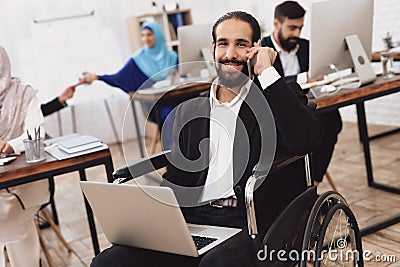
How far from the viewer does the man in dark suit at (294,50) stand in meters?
2.86

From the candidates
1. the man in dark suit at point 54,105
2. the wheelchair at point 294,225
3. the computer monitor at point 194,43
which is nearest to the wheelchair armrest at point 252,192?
the wheelchair at point 294,225

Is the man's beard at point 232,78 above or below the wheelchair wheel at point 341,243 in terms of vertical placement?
above

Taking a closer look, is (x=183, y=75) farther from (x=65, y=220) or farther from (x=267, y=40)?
(x=65, y=220)

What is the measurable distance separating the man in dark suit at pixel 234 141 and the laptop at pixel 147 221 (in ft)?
0.15

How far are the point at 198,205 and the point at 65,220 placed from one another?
2.08 m

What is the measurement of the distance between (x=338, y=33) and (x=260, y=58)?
1.01 m

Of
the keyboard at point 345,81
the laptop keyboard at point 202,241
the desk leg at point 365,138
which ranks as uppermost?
the keyboard at point 345,81

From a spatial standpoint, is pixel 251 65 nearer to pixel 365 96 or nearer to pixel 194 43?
pixel 365 96

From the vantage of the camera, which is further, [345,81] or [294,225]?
[345,81]

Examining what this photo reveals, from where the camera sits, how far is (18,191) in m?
2.53

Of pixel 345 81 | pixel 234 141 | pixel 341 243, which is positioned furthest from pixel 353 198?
pixel 234 141

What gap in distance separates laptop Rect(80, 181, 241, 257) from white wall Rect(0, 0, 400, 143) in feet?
12.9

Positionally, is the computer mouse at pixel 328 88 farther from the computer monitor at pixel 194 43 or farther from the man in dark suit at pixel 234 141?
the computer monitor at pixel 194 43

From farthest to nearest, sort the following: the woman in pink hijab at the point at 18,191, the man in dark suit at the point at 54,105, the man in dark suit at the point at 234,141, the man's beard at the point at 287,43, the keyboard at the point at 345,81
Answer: the man in dark suit at the point at 54,105, the man's beard at the point at 287,43, the keyboard at the point at 345,81, the woman in pink hijab at the point at 18,191, the man in dark suit at the point at 234,141
